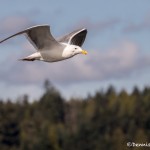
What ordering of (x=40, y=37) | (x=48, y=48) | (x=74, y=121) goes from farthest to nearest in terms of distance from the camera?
1. (x=74, y=121)
2. (x=48, y=48)
3. (x=40, y=37)

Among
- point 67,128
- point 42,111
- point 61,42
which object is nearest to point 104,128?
point 67,128

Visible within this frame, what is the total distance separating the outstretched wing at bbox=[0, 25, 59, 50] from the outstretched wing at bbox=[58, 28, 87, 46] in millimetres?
1617

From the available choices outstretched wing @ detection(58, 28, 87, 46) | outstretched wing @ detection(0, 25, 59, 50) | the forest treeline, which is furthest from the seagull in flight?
the forest treeline

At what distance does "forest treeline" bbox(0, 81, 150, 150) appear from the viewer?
65.2 meters

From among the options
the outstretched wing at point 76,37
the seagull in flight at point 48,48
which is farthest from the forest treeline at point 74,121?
the seagull in flight at point 48,48

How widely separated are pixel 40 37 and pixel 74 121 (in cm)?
5811

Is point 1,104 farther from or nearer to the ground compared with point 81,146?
farther from the ground

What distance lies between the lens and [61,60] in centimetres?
2372

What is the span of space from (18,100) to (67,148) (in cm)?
3164

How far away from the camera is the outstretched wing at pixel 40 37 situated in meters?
23.1

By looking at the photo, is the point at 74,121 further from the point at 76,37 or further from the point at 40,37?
the point at 40,37

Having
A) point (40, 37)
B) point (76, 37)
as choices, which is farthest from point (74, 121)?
point (40, 37)

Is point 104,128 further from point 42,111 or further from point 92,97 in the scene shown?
point 92,97

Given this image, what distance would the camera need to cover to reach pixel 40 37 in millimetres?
23766
